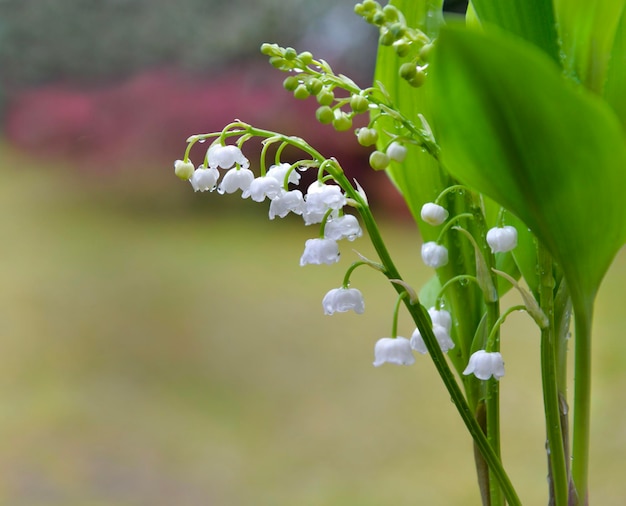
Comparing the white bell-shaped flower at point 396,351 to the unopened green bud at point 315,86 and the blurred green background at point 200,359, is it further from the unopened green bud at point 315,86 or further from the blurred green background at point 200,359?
the blurred green background at point 200,359

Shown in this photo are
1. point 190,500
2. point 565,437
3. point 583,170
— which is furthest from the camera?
point 190,500

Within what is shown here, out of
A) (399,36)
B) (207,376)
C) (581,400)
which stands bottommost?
(207,376)

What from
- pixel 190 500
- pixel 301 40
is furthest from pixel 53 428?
pixel 301 40

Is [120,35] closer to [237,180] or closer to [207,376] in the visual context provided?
[207,376]

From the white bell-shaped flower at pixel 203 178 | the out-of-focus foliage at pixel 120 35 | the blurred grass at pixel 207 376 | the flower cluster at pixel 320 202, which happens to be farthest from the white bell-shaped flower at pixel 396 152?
the out-of-focus foliage at pixel 120 35

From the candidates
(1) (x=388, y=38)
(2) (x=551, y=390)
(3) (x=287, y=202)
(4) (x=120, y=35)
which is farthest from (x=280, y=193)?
(4) (x=120, y=35)

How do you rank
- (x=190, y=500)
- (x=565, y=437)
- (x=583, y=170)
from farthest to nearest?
1. (x=190, y=500)
2. (x=565, y=437)
3. (x=583, y=170)

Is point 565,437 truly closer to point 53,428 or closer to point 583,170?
point 583,170

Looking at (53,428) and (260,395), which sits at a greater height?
(260,395)
